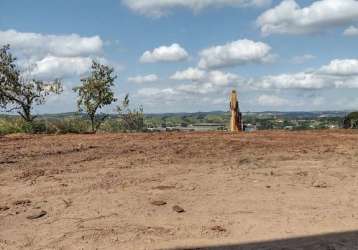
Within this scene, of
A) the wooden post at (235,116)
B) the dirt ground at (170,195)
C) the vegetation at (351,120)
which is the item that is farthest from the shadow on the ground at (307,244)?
the vegetation at (351,120)

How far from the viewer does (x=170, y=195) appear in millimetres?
7273

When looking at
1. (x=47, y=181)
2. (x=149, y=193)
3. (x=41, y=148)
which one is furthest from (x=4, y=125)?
(x=149, y=193)

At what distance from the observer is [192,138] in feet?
44.0

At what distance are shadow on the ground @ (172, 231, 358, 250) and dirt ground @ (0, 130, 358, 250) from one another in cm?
9

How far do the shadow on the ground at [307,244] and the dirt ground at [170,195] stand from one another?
0.09 metres

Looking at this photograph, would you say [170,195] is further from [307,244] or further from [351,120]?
[351,120]

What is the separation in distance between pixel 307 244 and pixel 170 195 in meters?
2.14

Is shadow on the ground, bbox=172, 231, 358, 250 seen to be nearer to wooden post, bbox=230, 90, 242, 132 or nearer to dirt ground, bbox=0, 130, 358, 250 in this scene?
dirt ground, bbox=0, 130, 358, 250

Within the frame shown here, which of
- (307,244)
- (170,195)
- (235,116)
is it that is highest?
(235,116)

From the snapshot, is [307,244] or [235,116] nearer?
[307,244]

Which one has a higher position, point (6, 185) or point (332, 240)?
point (6, 185)

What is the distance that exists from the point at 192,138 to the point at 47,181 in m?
5.84

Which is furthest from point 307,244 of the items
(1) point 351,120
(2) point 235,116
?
(1) point 351,120

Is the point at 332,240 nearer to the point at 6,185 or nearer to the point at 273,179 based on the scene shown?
the point at 273,179
